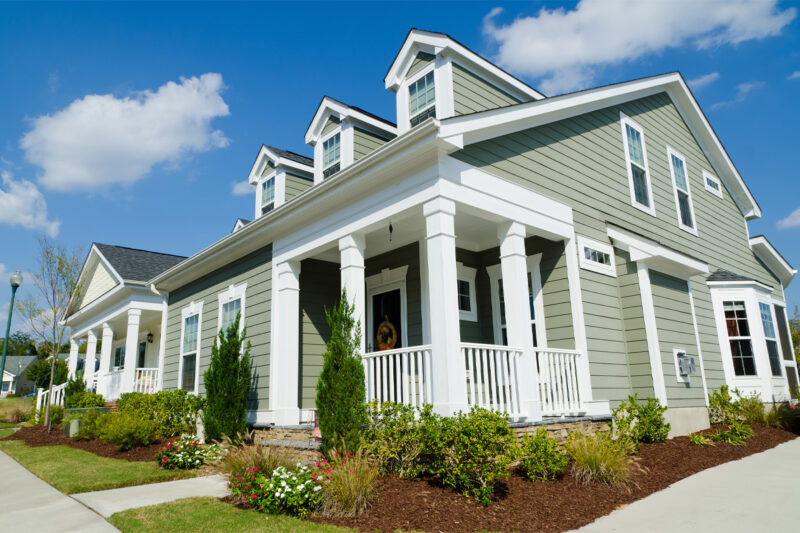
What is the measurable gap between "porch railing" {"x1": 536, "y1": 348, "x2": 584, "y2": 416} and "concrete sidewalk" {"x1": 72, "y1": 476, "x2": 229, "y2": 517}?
458 centimetres

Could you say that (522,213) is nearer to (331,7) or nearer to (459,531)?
(459,531)

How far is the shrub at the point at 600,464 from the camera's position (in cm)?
551

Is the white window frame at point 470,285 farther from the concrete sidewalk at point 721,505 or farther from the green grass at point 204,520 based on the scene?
the green grass at point 204,520

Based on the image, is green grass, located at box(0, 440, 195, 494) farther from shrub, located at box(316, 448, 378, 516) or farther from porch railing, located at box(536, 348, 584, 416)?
porch railing, located at box(536, 348, 584, 416)

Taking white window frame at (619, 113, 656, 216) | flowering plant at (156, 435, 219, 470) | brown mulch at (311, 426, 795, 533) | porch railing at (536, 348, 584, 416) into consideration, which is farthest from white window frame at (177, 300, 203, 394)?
A: white window frame at (619, 113, 656, 216)

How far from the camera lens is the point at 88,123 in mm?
14109

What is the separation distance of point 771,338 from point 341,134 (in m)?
10.6

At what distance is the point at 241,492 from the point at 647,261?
7283 millimetres

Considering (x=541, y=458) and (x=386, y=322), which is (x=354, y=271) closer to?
(x=386, y=322)

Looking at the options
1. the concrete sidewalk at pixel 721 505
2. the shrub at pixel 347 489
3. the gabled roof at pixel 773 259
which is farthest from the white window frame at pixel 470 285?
the gabled roof at pixel 773 259

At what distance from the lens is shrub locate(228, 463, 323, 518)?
4.83 metres

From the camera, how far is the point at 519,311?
677 cm

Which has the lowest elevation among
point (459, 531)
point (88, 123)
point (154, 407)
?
point (459, 531)

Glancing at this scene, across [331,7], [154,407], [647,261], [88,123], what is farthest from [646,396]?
[88,123]
